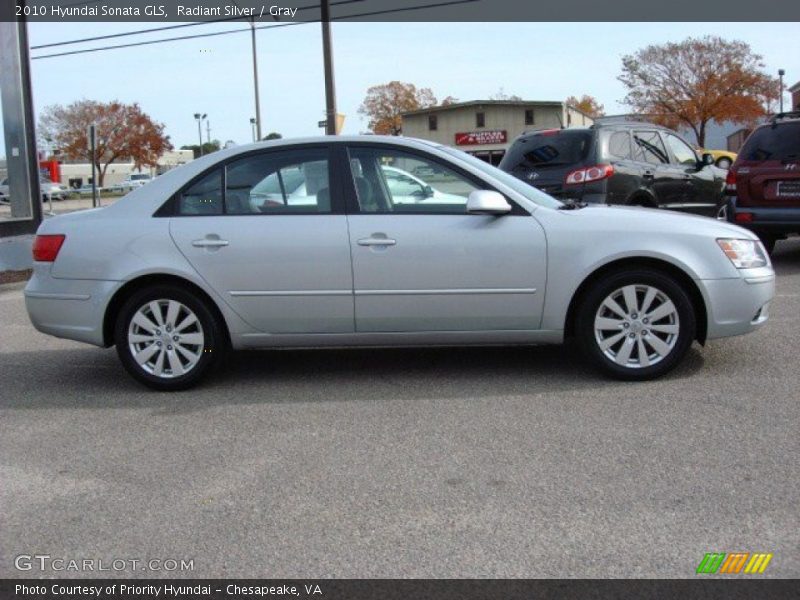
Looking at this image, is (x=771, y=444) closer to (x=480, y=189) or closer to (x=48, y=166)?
(x=480, y=189)

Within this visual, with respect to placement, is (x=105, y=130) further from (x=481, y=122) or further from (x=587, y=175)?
(x=587, y=175)

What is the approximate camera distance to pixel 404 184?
19.1 ft

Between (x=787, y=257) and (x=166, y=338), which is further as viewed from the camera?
(x=787, y=257)

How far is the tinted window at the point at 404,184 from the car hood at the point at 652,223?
0.71 metres

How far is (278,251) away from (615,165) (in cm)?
582

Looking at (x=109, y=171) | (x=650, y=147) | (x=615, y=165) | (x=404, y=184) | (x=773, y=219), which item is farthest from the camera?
(x=109, y=171)

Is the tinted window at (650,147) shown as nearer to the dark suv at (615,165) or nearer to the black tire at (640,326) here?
the dark suv at (615,165)

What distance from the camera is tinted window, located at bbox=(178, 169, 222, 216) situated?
582cm

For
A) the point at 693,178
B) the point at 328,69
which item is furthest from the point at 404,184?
the point at 328,69

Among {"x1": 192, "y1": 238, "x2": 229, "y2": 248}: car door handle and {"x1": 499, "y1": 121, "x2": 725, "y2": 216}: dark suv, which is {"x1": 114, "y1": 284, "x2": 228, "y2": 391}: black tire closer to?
{"x1": 192, "y1": 238, "x2": 229, "y2": 248}: car door handle

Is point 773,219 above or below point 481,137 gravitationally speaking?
below

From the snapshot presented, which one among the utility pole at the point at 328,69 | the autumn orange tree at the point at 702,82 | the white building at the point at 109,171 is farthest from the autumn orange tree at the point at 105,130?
the utility pole at the point at 328,69
